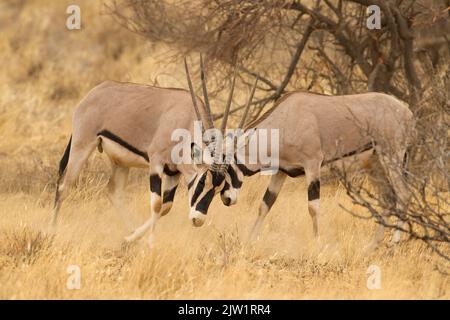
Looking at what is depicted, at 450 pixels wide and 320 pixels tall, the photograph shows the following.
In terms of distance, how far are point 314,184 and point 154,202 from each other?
156cm

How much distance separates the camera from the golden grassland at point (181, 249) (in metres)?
7.64

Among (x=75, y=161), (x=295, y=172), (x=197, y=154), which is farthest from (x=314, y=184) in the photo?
(x=75, y=161)

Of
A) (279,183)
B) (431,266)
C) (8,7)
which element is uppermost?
(8,7)

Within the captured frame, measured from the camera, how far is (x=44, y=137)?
52.3 feet

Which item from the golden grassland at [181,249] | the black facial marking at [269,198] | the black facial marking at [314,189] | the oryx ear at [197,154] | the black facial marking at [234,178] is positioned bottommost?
the golden grassland at [181,249]

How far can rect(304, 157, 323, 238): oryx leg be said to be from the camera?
31.8 feet

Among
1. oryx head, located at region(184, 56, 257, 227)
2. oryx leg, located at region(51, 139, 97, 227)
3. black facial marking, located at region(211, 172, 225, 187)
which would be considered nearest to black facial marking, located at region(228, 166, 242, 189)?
oryx head, located at region(184, 56, 257, 227)

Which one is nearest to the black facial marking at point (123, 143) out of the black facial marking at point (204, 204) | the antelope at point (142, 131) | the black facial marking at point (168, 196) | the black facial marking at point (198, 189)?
the antelope at point (142, 131)

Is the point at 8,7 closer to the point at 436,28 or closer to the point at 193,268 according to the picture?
the point at 436,28

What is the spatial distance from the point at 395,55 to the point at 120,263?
16.9 ft

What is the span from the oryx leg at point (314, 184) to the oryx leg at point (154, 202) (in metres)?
1.43

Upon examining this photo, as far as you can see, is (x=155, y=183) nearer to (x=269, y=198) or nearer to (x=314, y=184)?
(x=269, y=198)

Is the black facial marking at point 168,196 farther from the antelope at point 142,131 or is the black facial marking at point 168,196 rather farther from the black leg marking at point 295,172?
the black leg marking at point 295,172

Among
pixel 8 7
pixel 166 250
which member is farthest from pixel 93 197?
pixel 8 7
